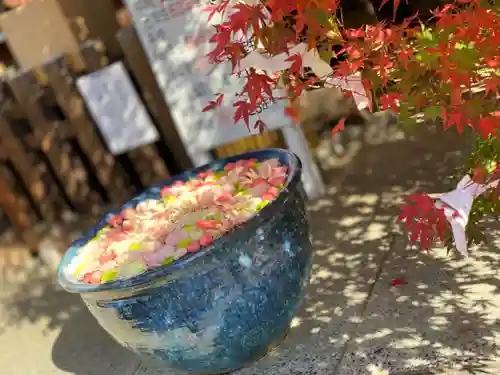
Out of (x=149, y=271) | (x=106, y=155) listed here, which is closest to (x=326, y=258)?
(x=149, y=271)

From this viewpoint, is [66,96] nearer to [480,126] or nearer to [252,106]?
[252,106]

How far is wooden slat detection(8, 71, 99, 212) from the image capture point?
3.95 m

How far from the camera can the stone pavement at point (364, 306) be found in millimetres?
2430

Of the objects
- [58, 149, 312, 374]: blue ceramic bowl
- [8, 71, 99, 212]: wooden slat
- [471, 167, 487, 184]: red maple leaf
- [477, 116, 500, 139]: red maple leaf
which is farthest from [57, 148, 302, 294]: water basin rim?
[8, 71, 99, 212]: wooden slat

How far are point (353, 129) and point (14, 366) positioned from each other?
2650 mm

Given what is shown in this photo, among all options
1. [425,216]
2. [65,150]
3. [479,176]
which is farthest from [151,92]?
[479,176]

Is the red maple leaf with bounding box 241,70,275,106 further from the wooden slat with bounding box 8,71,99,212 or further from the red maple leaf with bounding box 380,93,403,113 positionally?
the wooden slat with bounding box 8,71,99,212

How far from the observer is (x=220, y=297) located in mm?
2357

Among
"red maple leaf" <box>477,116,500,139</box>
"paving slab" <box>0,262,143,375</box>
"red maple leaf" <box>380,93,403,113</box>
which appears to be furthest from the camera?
"paving slab" <box>0,262,143,375</box>

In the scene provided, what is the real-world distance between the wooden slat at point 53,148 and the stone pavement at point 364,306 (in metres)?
0.57

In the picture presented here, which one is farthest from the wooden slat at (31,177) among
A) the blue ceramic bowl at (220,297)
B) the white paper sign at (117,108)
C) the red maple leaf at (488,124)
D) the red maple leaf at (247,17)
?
the red maple leaf at (488,124)

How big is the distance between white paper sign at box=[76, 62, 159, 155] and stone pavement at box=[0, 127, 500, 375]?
3.21ft

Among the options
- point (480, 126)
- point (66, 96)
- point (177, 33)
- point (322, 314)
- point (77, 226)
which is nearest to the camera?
point (480, 126)

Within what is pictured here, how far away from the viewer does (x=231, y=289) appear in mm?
2369
